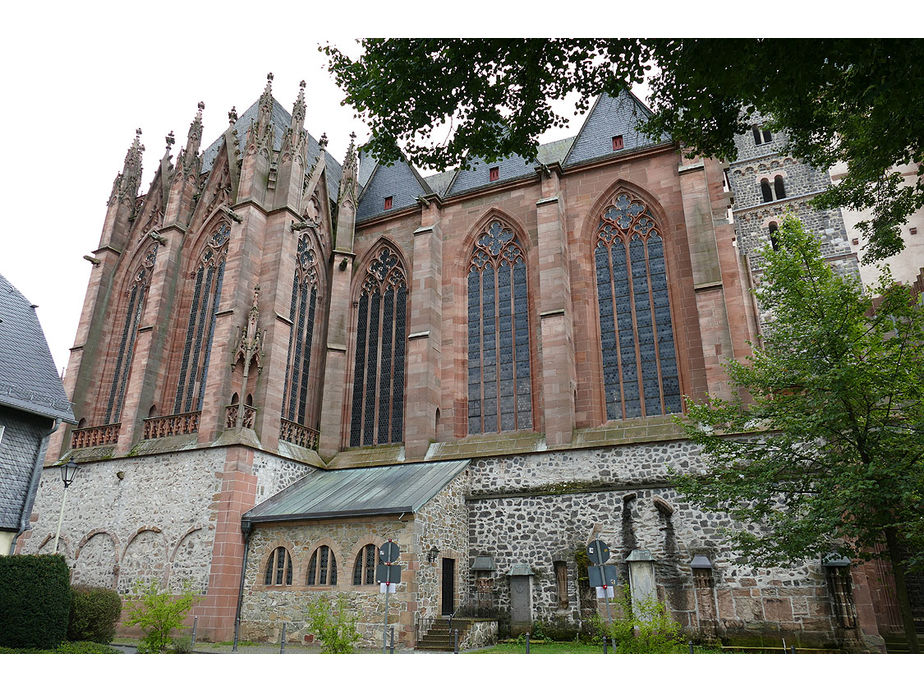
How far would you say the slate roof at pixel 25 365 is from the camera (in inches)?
567

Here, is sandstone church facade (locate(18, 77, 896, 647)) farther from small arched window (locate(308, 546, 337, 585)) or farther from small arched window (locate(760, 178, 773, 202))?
small arched window (locate(760, 178, 773, 202))

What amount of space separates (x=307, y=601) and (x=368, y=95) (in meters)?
12.0

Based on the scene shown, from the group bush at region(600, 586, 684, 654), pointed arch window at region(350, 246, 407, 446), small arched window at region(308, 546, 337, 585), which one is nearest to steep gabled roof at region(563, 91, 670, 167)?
pointed arch window at region(350, 246, 407, 446)

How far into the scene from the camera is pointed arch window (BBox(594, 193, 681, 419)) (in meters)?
18.6

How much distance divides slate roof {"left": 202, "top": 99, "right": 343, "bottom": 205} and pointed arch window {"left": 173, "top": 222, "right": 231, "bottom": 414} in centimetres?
431

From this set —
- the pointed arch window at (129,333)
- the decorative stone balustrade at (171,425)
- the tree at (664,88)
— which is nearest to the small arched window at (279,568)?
the decorative stone balustrade at (171,425)

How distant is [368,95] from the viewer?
9508 millimetres

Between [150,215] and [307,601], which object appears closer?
[307,601]

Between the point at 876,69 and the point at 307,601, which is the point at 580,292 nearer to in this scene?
the point at 307,601

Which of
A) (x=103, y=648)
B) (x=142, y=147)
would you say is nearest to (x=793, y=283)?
(x=103, y=648)

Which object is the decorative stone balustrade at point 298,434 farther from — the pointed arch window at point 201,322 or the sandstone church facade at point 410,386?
the pointed arch window at point 201,322

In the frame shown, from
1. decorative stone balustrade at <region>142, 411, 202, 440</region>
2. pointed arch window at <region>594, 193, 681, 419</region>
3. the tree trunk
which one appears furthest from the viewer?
decorative stone balustrade at <region>142, 411, 202, 440</region>

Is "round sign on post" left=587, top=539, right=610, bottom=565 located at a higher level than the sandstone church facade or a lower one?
lower

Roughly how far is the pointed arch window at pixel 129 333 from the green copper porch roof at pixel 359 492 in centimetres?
825
